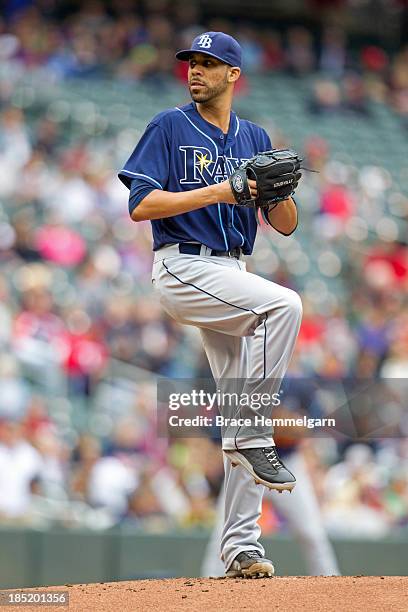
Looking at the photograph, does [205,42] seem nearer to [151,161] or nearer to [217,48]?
[217,48]

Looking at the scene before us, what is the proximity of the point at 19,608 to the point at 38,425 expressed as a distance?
13.1ft

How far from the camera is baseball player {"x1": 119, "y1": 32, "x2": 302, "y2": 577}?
465 centimetres

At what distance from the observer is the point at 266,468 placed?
4.65 meters

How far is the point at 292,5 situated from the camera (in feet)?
54.4

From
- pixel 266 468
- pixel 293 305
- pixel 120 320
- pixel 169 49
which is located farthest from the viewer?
pixel 169 49

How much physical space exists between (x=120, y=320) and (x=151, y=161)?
4.73 metres

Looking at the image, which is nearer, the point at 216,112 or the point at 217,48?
the point at 217,48

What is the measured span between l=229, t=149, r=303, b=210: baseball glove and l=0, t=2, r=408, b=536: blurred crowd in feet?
12.2

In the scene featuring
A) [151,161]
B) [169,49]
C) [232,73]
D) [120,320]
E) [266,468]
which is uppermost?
[169,49]

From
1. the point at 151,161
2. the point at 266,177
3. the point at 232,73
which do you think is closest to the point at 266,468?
the point at 266,177

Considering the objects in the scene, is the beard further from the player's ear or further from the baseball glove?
the baseball glove

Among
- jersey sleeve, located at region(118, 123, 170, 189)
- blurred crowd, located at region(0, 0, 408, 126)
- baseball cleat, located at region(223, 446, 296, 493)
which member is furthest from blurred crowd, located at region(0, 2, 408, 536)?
jersey sleeve, located at region(118, 123, 170, 189)

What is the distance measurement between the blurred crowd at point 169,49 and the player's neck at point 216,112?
808cm

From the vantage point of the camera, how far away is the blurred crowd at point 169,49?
13328 millimetres
